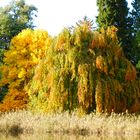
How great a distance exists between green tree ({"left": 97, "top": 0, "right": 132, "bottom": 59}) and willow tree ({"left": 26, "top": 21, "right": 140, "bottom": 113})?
3.82 meters

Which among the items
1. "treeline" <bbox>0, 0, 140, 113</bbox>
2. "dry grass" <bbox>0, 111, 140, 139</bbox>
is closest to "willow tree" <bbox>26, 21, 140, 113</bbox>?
"treeline" <bbox>0, 0, 140, 113</bbox>

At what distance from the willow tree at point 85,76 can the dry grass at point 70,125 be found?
1.16 m

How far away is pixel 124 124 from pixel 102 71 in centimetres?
445

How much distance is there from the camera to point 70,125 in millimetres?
23156

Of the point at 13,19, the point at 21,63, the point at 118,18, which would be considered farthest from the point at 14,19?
the point at 118,18

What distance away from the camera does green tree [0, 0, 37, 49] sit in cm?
4147

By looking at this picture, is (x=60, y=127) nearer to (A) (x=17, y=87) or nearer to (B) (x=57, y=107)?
(B) (x=57, y=107)

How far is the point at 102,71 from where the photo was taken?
26109 mm

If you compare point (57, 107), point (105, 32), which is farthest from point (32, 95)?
point (105, 32)

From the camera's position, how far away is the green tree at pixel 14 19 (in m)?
41.5

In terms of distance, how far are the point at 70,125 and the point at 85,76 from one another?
3.12 m

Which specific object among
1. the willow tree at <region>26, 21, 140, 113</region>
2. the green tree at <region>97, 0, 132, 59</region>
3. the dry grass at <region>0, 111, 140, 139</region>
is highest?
the green tree at <region>97, 0, 132, 59</region>

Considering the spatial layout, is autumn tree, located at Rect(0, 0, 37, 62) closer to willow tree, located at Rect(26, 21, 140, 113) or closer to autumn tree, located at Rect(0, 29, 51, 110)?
autumn tree, located at Rect(0, 29, 51, 110)

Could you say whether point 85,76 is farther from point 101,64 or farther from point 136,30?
point 136,30
